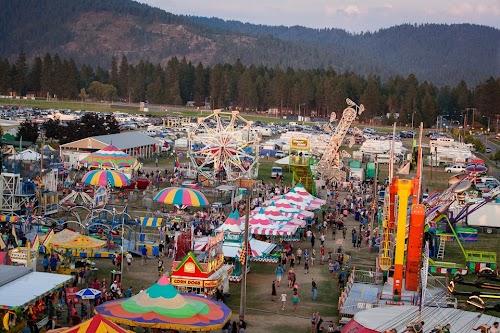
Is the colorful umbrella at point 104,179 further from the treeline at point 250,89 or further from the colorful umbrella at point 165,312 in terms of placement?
the treeline at point 250,89

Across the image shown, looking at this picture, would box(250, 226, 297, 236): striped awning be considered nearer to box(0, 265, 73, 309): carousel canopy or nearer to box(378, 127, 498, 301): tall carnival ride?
box(378, 127, 498, 301): tall carnival ride

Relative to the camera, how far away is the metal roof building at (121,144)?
54438 mm

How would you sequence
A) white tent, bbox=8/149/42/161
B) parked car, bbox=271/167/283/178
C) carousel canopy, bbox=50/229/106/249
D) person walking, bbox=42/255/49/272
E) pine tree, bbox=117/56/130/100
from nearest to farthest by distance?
person walking, bbox=42/255/49/272 < carousel canopy, bbox=50/229/106/249 < white tent, bbox=8/149/42/161 < parked car, bbox=271/167/283/178 < pine tree, bbox=117/56/130/100

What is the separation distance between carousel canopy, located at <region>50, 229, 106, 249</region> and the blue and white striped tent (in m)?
4.06

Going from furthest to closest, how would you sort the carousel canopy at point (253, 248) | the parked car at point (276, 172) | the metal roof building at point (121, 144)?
the metal roof building at point (121, 144) < the parked car at point (276, 172) < the carousel canopy at point (253, 248)

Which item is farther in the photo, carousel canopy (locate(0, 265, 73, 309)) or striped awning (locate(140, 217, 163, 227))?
striped awning (locate(140, 217, 163, 227))

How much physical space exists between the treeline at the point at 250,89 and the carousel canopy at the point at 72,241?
89.2 metres

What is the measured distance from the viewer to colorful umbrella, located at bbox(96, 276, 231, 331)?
57.5ft

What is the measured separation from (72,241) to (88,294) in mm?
4518

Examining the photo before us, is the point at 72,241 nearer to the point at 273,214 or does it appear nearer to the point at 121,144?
the point at 273,214

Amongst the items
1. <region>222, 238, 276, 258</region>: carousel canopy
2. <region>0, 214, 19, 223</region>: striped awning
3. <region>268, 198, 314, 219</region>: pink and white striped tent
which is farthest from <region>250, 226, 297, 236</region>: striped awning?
<region>0, 214, 19, 223</region>: striped awning

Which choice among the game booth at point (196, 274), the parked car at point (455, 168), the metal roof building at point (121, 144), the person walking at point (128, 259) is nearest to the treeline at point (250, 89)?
the parked car at point (455, 168)

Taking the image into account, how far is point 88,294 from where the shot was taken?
69.8ft

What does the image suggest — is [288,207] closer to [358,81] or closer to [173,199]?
[173,199]
